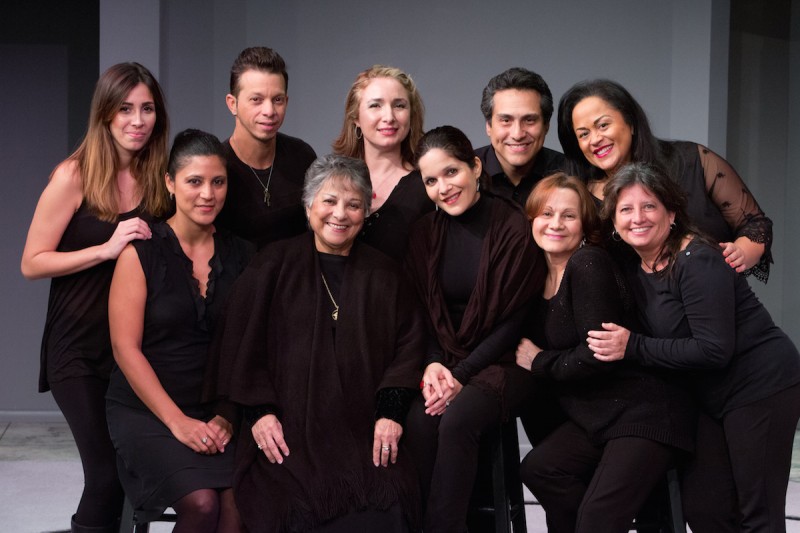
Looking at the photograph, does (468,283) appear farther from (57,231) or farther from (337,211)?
(57,231)

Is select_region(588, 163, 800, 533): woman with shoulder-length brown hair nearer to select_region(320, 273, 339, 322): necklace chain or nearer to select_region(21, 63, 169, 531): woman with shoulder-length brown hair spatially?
select_region(320, 273, 339, 322): necklace chain

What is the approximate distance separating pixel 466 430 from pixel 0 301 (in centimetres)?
418

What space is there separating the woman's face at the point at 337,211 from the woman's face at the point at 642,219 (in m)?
0.78

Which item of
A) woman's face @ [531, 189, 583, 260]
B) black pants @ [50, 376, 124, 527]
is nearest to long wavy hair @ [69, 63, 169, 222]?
black pants @ [50, 376, 124, 527]

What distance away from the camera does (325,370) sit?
3182 millimetres

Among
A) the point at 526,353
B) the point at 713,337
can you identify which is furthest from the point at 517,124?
the point at 713,337

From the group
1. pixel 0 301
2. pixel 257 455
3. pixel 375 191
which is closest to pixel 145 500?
pixel 257 455

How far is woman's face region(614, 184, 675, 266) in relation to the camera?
3062mm

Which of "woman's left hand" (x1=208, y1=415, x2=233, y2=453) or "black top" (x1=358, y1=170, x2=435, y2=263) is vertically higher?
"black top" (x1=358, y1=170, x2=435, y2=263)

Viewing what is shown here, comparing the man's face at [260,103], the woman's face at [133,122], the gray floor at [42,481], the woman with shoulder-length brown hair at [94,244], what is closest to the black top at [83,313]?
the woman with shoulder-length brown hair at [94,244]

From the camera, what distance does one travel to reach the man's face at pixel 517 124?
11.8 ft

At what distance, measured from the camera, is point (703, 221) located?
3.40 m

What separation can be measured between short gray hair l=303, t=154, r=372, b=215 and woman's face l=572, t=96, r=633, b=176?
729mm

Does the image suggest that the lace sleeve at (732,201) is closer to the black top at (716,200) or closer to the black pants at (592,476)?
the black top at (716,200)
